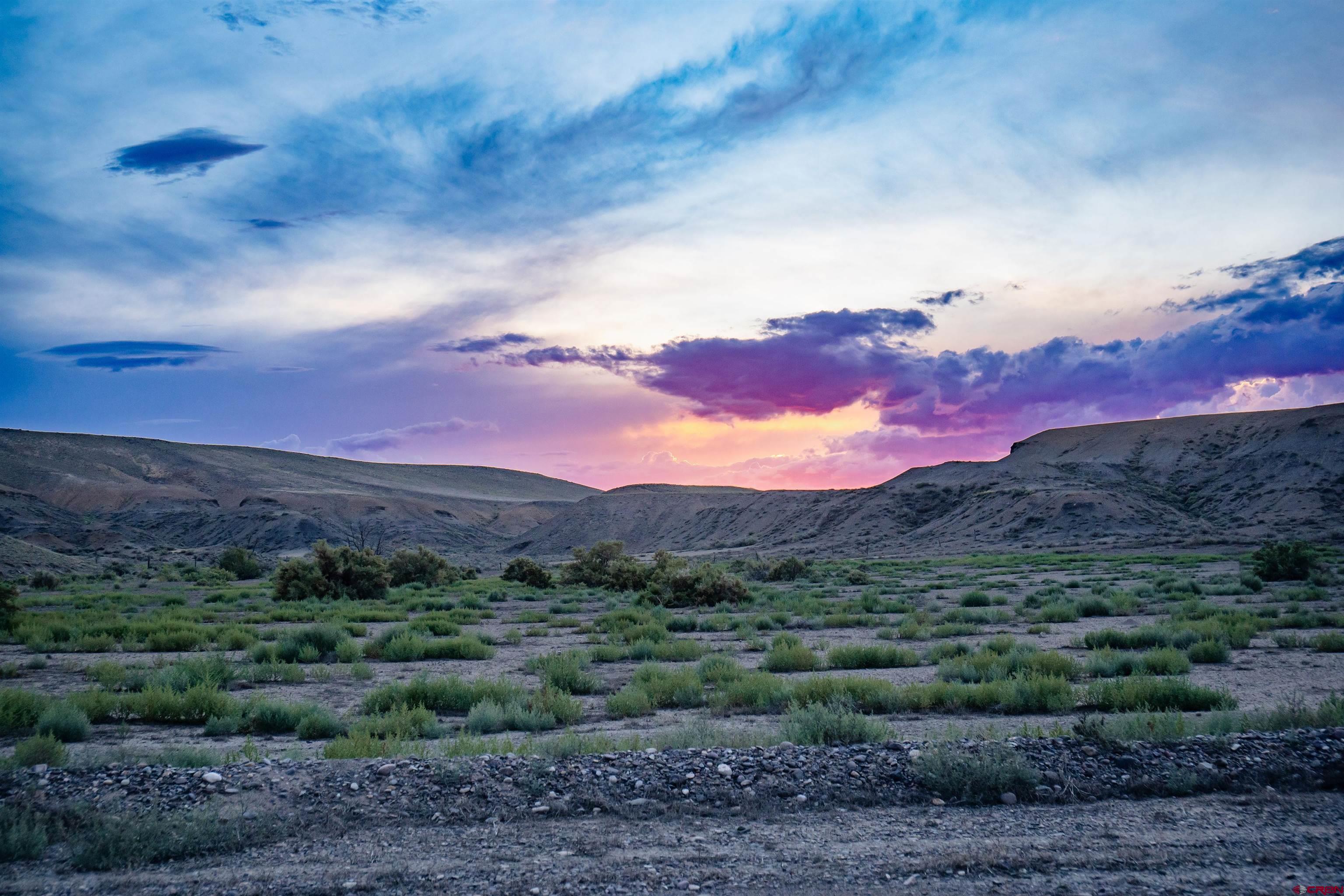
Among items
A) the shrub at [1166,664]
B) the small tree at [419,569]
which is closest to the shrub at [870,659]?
the shrub at [1166,664]

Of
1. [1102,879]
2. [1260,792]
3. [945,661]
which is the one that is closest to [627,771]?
[1102,879]

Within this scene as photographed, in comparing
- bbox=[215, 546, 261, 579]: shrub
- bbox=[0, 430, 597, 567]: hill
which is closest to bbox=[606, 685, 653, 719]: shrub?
bbox=[215, 546, 261, 579]: shrub

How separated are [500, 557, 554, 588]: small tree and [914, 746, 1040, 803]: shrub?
38490mm

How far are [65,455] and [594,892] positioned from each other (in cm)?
15168

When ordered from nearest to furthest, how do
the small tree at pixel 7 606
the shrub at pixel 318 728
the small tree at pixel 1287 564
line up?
the shrub at pixel 318 728, the small tree at pixel 7 606, the small tree at pixel 1287 564

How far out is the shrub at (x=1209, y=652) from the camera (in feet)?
49.3

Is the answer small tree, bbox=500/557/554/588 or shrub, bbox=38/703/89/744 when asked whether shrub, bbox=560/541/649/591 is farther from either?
shrub, bbox=38/703/89/744

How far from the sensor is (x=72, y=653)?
19078 mm

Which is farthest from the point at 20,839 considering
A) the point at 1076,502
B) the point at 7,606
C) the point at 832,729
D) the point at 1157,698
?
the point at 1076,502

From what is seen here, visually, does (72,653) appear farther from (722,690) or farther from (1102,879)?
(1102,879)

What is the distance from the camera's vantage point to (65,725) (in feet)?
32.4

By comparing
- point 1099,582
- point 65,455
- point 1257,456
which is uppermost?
point 65,455

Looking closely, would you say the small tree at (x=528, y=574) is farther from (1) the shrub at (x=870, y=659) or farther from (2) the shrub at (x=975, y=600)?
(1) the shrub at (x=870, y=659)

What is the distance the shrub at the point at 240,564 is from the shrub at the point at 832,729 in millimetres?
52914
